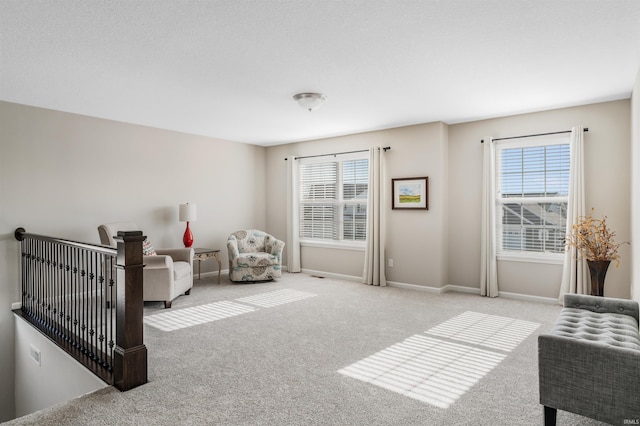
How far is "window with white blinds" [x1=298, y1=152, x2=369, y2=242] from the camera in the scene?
660cm

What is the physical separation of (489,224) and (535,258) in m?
0.70

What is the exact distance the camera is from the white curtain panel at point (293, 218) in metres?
7.24

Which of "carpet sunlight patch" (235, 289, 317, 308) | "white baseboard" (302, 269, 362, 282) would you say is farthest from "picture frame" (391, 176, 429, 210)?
"carpet sunlight patch" (235, 289, 317, 308)

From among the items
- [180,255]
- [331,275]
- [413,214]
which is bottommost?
[331,275]

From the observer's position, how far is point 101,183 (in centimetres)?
532

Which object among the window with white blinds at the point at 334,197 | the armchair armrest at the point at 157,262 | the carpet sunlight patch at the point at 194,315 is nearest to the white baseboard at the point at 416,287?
the window with white blinds at the point at 334,197

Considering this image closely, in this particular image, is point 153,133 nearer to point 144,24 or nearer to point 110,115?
point 110,115

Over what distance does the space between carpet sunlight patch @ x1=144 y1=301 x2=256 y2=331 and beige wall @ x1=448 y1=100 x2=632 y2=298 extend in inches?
125

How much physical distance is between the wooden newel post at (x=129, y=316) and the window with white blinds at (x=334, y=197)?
432 centimetres

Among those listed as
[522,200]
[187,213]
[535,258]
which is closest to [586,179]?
[522,200]

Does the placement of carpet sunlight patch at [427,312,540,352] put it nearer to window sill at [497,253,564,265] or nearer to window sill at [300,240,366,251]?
window sill at [497,253,564,265]

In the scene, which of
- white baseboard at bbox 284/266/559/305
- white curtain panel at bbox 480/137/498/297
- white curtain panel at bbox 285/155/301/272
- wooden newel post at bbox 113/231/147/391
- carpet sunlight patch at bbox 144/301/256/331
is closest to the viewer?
wooden newel post at bbox 113/231/147/391

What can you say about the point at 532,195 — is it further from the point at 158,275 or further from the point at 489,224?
the point at 158,275

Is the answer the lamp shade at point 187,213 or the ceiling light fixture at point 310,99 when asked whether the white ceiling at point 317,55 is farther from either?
the lamp shade at point 187,213
